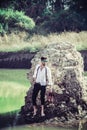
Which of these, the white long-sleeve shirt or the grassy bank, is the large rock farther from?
the grassy bank

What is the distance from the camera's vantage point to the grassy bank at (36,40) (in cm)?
2842

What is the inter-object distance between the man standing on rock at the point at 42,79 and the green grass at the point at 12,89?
189 cm

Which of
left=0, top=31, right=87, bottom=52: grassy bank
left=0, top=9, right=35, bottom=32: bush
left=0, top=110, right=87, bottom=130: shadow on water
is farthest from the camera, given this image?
left=0, top=9, right=35, bottom=32: bush

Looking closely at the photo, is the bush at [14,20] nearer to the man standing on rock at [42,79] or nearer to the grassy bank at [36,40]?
the grassy bank at [36,40]

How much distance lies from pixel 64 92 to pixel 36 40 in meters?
21.1

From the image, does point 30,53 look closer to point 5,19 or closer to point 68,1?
point 5,19

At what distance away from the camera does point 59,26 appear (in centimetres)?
3928

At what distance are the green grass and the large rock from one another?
178 centimetres

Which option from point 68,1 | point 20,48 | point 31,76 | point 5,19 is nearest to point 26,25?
point 5,19

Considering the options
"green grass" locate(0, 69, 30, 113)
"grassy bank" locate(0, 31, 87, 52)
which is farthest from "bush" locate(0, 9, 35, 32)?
"green grass" locate(0, 69, 30, 113)

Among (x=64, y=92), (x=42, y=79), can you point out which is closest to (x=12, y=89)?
(x=64, y=92)

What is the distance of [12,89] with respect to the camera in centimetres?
1734

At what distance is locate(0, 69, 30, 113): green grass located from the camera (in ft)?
45.2

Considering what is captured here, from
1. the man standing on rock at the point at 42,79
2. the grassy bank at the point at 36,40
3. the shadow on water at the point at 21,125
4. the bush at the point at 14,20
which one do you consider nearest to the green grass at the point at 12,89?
the shadow on water at the point at 21,125
